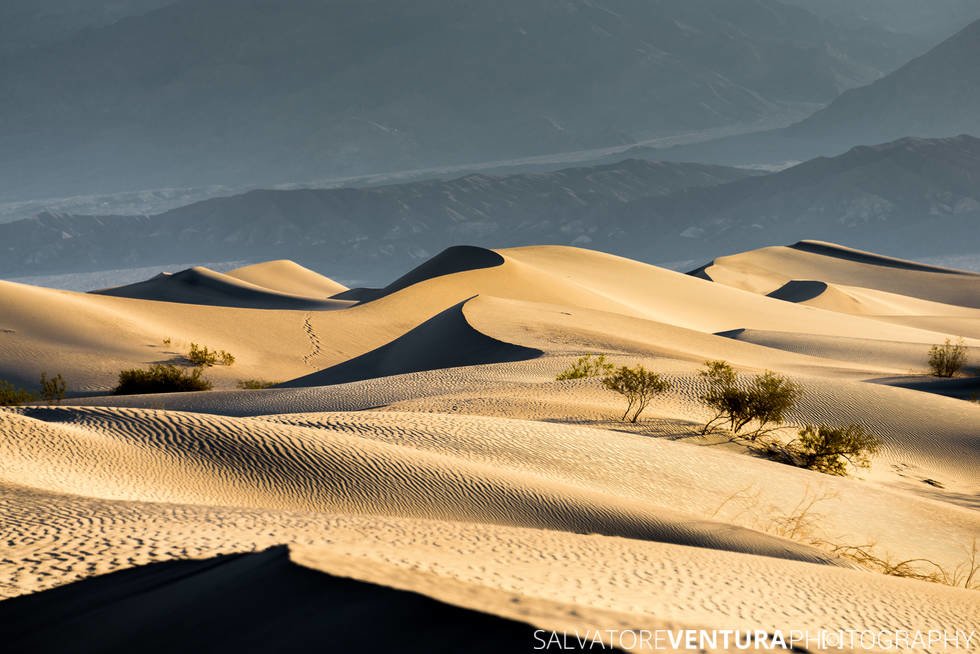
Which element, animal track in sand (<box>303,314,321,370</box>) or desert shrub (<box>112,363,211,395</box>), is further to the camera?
animal track in sand (<box>303,314,321,370</box>)

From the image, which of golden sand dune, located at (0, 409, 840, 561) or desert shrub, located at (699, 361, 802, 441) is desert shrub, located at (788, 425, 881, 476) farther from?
golden sand dune, located at (0, 409, 840, 561)

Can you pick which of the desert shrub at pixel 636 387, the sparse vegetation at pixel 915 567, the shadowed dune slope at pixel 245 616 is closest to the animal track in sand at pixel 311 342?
the desert shrub at pixel 636 387

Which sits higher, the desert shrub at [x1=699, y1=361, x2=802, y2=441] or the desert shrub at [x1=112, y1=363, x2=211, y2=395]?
the desert shrub at [x1=112, y1=363, x2=211, y2=395]

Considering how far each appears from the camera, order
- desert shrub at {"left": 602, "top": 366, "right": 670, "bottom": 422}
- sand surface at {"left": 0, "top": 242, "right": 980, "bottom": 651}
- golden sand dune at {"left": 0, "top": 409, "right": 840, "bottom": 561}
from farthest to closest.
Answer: desert shrub at {"left": 602, "top": 366, "right": 670, "bottom": 422}, golden sand dune at {"left": 0, "top": 409, "right": 840, "bottom": 561}, sand surface at {"left": 0, "top": 242, "right": 980, "bottom": 651}

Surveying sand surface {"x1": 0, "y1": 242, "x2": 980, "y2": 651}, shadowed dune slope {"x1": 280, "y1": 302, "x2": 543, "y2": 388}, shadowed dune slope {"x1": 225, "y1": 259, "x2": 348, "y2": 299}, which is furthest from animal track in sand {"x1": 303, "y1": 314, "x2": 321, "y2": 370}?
shadowed dune slope {"x1": 225, "y1": 259, "x2": 348, "y2": 299}

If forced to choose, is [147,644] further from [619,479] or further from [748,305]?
[748,305]

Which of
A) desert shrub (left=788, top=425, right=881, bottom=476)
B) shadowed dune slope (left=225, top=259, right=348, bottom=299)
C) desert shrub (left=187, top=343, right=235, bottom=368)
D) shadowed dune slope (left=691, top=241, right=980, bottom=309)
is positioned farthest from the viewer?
shadowed dune slope (left=225, top=259, right=348, bottom=299)

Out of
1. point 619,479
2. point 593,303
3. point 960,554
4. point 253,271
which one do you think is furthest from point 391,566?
point 253,271

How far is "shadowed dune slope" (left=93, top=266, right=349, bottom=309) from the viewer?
49781 millimetres

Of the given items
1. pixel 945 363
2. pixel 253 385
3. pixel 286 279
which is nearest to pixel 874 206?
pixel 286 279

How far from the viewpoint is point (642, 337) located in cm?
2369

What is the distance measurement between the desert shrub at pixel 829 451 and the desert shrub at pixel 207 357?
20.2 m

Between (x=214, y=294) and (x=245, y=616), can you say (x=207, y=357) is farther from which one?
(x=245, y=616)

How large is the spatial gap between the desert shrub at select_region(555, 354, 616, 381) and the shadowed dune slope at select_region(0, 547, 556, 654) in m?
11.3
